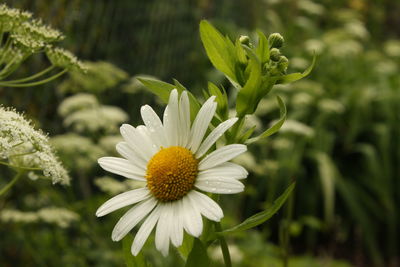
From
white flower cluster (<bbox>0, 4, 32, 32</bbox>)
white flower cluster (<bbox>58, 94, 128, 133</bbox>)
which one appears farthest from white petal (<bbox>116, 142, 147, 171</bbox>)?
white flower cluster (<bbox>58, 94, 128, 133</bbox>)

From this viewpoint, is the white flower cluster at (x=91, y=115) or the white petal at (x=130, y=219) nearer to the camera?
the white petal at (x=130, y=219)

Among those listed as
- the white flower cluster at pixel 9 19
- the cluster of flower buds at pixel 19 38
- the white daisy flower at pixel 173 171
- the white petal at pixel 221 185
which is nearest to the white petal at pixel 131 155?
the white daisy flower at pixel 173 171

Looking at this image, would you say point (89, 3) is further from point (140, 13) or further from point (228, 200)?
point (228, 200)

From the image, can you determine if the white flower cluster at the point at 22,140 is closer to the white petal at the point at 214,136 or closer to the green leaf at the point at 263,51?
the white petal at the point at 214,136

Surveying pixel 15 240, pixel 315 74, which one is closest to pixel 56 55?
pixel 15 240

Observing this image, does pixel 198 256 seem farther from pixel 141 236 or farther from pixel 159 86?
pixel 159 86

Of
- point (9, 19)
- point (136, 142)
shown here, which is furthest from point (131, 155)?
point (9, 19)

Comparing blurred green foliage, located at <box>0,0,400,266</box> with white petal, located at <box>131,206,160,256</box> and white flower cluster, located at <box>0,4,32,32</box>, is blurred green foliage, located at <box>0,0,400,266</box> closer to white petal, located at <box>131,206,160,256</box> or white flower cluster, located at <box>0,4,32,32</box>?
white flower cluster, located at <box>0,4,32,32</box>
